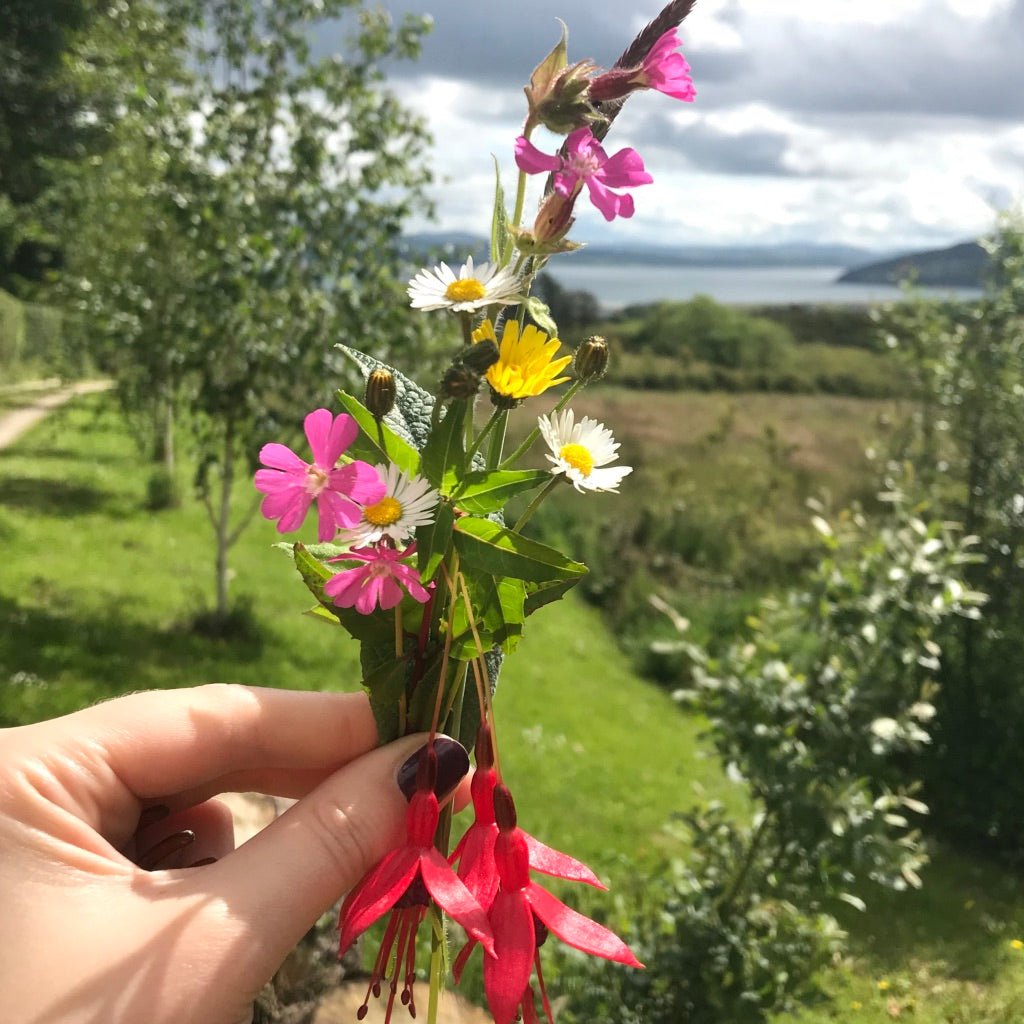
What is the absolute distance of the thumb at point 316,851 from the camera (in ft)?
3.51

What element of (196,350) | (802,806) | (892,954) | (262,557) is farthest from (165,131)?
(892,954)

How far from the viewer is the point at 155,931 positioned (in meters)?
1.03

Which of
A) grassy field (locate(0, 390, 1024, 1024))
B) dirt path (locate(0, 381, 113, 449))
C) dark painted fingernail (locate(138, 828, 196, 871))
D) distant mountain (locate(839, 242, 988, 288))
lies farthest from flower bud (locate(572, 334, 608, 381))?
dirt path (locate(0, 381, 113, 449))

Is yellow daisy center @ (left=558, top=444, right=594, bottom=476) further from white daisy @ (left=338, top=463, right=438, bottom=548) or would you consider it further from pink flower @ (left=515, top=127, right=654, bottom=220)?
pink flower @ (left=515, top=127, right=654, bottom=220)

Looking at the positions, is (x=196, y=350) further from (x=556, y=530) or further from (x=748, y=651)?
(x=556, y=530)

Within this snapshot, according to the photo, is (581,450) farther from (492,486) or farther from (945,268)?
(945,268)

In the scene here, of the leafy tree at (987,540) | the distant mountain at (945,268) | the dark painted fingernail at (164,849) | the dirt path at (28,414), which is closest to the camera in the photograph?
the dark painted fingernail at (164,849)

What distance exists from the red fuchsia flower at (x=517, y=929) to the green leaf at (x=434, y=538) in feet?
0.84

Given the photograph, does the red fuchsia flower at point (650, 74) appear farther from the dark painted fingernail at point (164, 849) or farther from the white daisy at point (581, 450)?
the dark painted fingernail at point (164, 849)

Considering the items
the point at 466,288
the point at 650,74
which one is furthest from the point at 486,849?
the point at 650,74


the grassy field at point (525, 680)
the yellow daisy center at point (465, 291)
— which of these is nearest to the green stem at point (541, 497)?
the yellow daisy center at point (465, 291)

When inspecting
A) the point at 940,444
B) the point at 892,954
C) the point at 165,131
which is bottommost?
the point at 892,954

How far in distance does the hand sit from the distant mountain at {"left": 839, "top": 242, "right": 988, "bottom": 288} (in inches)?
238

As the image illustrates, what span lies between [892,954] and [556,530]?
6901mm
